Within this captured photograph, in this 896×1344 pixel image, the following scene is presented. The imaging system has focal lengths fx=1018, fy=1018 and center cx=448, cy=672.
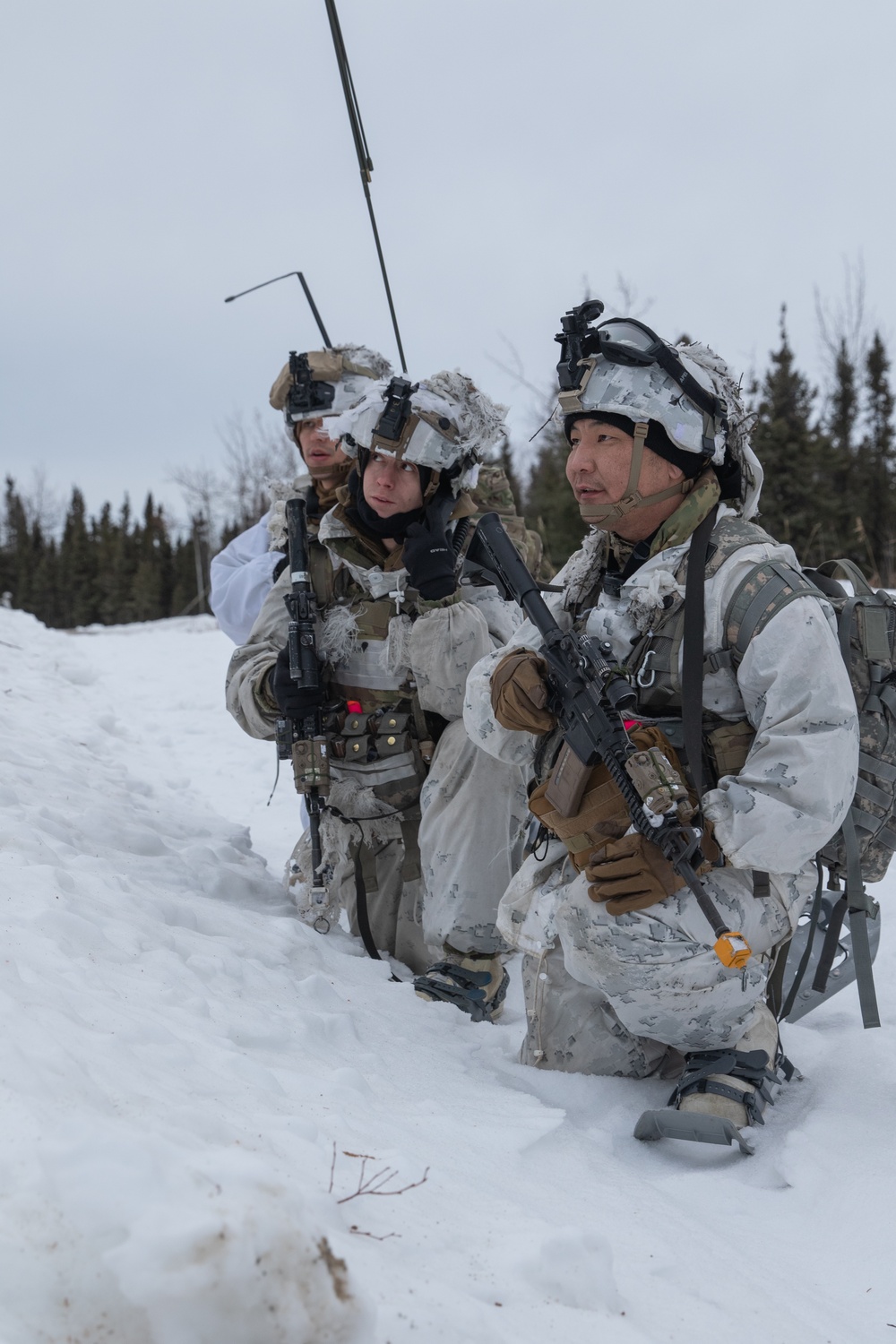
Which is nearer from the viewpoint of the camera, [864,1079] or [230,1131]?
[230,1131]

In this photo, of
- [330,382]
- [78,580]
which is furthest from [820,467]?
[78,580]

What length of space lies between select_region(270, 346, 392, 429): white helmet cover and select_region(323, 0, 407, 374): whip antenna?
480 mm

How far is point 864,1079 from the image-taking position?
9.77 ft

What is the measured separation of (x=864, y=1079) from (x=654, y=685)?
133 cm

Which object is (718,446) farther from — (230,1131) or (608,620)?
(230,1131)

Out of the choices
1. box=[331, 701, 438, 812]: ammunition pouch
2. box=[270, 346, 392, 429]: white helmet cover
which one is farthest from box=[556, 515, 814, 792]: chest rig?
box=[270, 346, 392, 429]: white helmet cover

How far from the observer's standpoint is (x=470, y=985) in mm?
3537

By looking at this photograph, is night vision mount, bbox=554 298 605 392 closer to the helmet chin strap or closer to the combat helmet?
the combat helmet

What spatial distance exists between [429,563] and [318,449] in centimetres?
125

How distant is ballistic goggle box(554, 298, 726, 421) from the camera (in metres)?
2.93

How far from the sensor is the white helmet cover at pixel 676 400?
2.92 meters

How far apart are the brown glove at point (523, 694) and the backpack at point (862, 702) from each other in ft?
1.74

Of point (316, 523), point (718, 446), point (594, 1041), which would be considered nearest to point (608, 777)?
point (594, 1041)

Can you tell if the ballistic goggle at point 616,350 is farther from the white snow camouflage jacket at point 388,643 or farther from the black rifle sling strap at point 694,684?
the white snow camouflage jacket at point 388,643
